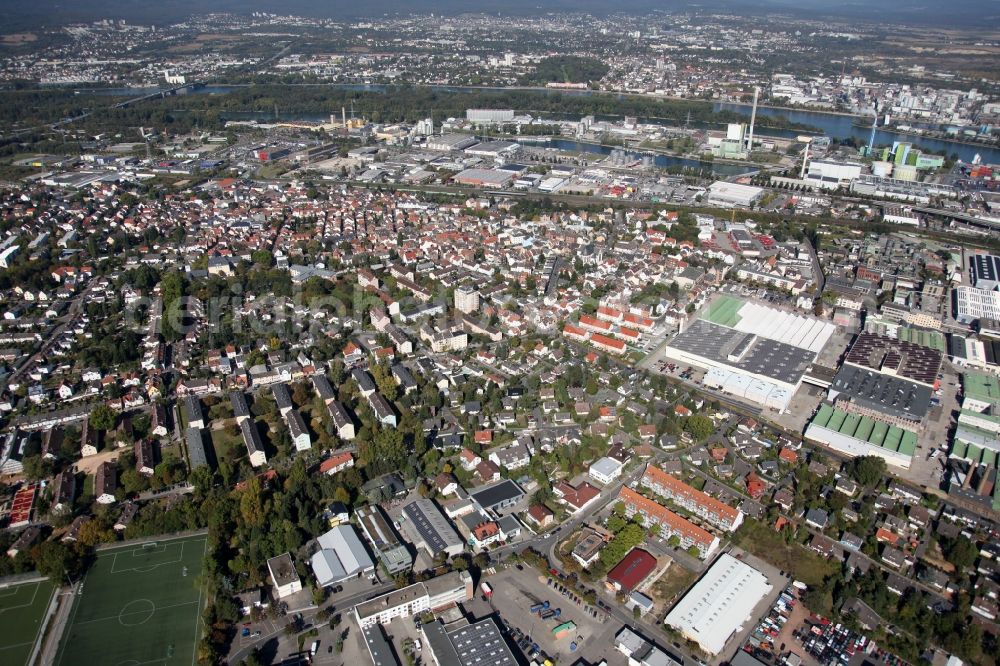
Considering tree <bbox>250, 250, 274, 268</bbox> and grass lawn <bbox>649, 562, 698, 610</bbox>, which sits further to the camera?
tree <bbox>250, 250, 274, 268</bbox>

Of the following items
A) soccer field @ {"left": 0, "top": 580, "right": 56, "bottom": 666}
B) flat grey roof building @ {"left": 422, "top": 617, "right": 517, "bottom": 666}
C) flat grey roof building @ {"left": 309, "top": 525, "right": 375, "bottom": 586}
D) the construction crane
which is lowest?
soccer field @ {"left": 0, "top": 580, "right": 56, "bottom": 666}

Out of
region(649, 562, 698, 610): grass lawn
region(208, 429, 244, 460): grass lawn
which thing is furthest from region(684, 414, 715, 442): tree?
region(208, 429, 244, 460): grass lawn

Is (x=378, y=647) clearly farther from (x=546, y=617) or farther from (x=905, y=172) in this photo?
(x=905, y=172)

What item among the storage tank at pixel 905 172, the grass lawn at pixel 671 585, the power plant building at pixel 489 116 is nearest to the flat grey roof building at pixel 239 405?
the grass lawn at pixel 671 585

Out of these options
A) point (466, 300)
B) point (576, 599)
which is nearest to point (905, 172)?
point (466, 300)

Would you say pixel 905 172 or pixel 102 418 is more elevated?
pixel 905 172

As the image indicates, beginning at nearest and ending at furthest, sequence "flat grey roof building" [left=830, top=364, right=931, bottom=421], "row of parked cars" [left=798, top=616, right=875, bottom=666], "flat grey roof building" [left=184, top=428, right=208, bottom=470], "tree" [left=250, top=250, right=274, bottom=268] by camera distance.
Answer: "row of parked cars" [left=798, top=616, right=875, bottom=666], "flat grey roof building" [left=184, top=428, right=208, bottom=470], "flat grey roof building" [left=830, top=364, right=931, bottom=421], "tree" [left=250, top=250, right=274, bottom=268]

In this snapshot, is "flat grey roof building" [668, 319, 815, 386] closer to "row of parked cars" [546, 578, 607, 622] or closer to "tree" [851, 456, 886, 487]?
"tree" [851, 456, 886, 487]

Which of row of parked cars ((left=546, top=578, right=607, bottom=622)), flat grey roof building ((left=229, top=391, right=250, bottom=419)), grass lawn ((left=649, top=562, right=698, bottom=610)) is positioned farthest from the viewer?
flat grey roof building ((left=229, top=391, right=250, bottom=419))
